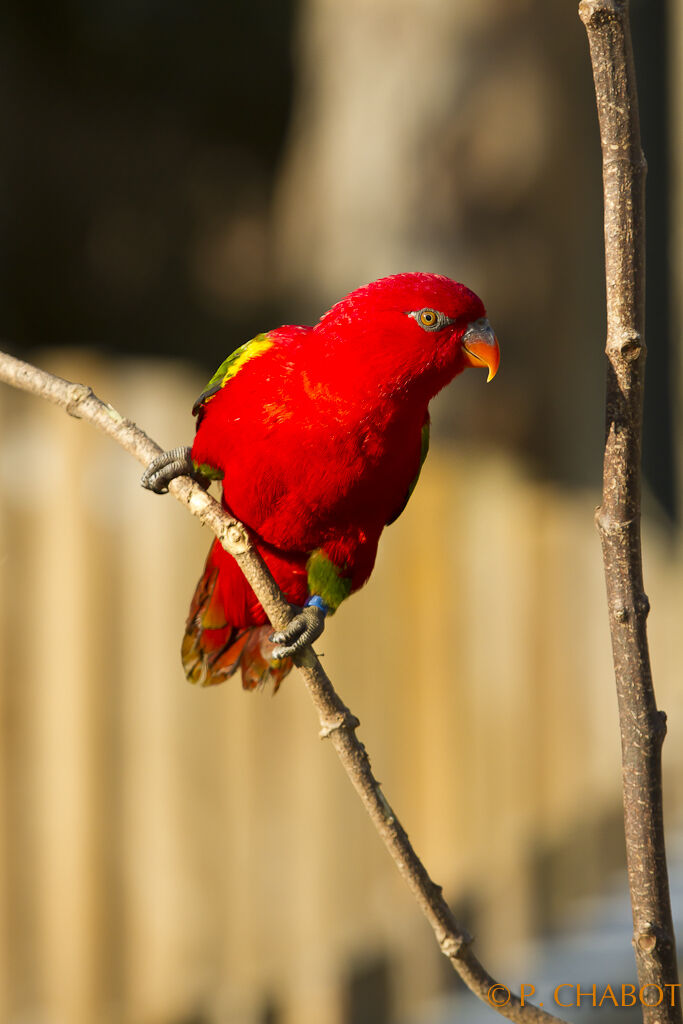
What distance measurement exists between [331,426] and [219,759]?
1734 mm

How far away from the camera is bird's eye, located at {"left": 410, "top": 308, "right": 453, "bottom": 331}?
1.04m

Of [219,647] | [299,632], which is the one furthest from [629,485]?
[219,647]

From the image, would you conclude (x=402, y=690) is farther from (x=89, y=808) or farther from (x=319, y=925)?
(x=89, y=808)

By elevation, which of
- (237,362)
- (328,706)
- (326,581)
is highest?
(237,362)

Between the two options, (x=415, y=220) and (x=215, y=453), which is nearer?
(x=215, y=453)

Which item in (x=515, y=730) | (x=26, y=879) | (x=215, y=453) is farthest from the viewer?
(x=515, y=730)

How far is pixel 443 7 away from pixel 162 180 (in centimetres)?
101

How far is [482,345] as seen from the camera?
3.42 ft

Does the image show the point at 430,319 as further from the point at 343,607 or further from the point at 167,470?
the point at 343,607

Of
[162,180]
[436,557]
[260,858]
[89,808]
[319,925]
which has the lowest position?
[319,925]

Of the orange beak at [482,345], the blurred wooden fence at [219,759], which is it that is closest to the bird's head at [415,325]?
the orange beak at [482,345]

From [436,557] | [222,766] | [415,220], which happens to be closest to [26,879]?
[222,766]

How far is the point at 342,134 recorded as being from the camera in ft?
9.48

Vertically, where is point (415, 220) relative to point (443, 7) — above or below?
below
